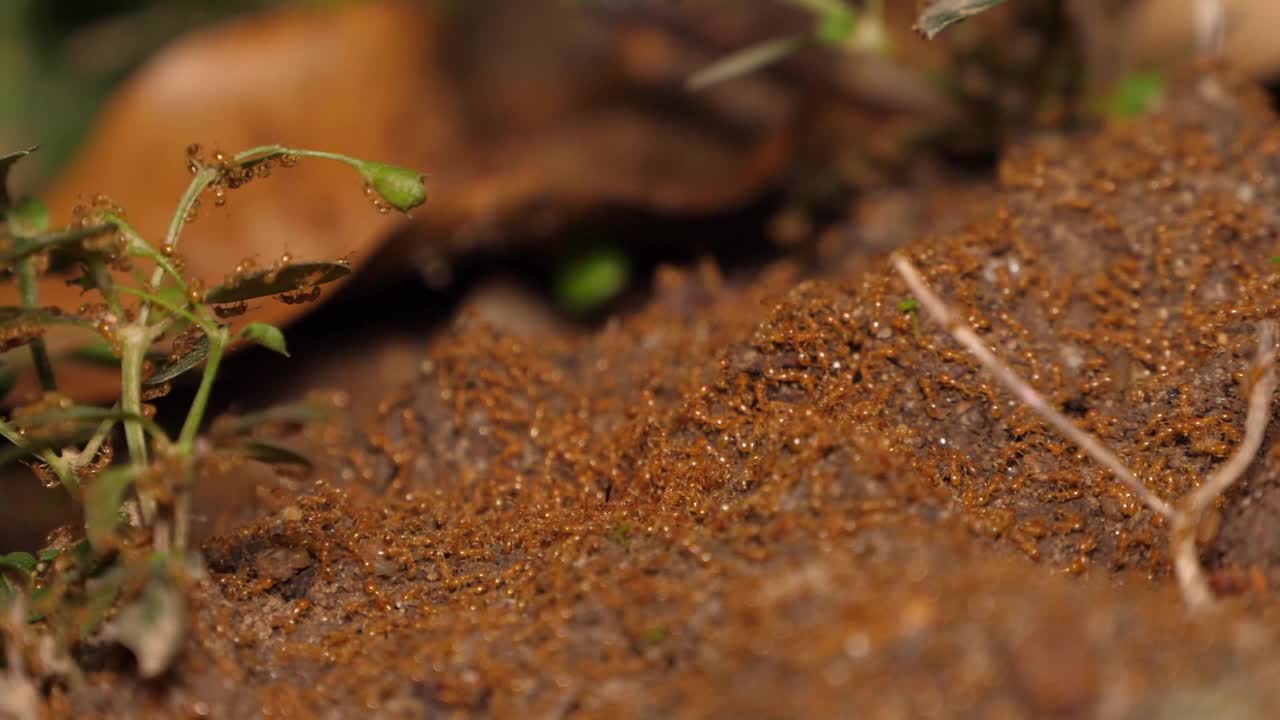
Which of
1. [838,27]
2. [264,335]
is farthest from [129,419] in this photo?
[838,27]

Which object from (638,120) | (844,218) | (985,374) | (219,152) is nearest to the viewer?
(219,152)

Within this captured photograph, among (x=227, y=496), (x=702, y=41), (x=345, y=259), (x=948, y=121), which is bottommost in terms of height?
(x=227, y=496)

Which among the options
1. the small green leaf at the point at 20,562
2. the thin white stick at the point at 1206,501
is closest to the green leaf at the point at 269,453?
the small green leaf at the point at 20,562

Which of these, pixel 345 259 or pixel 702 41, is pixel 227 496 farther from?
pixel 702 41

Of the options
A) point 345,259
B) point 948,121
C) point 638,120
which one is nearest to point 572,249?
point 638,120

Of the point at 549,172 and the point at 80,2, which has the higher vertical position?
the point at 80,2

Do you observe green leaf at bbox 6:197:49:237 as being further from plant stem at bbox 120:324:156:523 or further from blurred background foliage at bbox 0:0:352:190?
blurred background foliage at bbox 0:0:352:190

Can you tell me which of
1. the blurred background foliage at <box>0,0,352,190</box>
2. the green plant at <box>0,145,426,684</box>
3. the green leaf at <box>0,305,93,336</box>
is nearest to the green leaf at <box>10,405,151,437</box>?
the green plant at <box>0,145,426,684</box>
